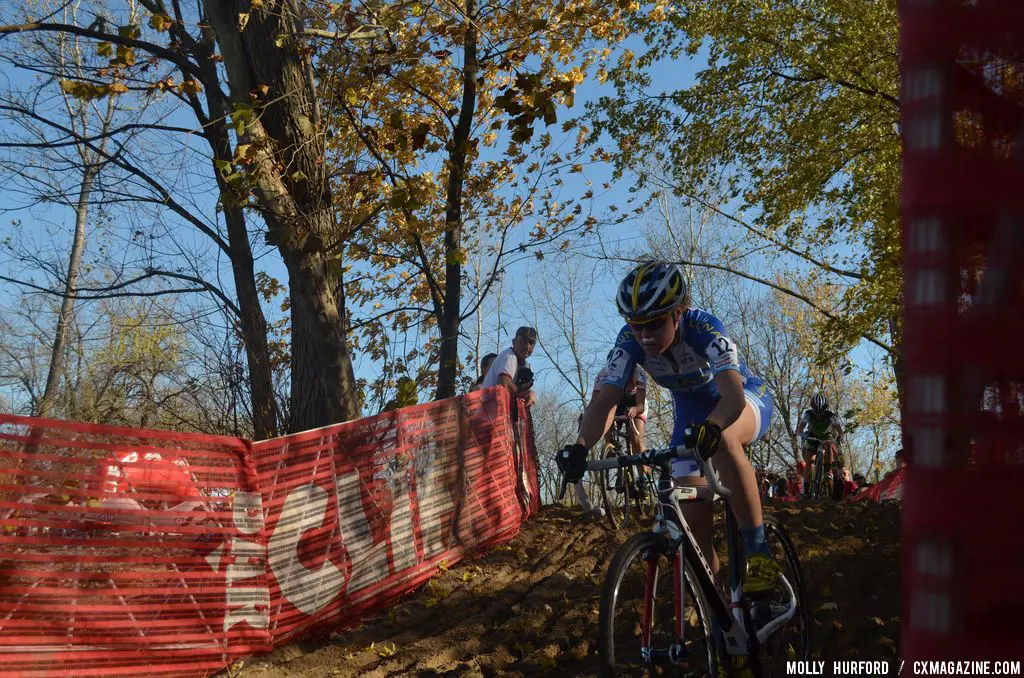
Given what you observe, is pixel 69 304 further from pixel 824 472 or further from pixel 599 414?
pixel 599 414

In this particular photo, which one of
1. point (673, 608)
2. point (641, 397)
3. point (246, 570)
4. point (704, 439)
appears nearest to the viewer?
point (704, 439)

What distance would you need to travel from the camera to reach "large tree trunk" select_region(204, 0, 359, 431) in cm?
834

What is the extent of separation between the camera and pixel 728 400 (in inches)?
155

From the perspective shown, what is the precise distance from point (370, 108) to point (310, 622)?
1060cm

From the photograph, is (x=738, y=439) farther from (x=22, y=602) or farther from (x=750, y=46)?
(x=750, y=46)

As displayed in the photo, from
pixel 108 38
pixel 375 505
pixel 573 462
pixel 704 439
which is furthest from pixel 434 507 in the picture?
pixel 108 38

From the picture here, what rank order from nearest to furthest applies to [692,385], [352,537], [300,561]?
[692,385]
[300,561]
[352,537]

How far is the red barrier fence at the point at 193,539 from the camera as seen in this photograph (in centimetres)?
481

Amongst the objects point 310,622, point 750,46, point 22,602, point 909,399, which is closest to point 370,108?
point 750,46

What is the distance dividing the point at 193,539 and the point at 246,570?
18.7 inches

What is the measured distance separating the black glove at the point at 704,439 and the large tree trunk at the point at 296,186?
5.51 metres

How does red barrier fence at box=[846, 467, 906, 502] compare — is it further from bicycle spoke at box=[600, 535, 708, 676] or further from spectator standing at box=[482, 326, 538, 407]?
bicycle spoke at box=[600, 535, 708, 676]

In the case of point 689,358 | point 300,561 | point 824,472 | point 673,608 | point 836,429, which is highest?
point 689,358

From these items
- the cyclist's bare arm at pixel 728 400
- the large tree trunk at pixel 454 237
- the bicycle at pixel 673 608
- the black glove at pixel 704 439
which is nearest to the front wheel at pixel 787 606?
the bicycle at pixel 673 608
